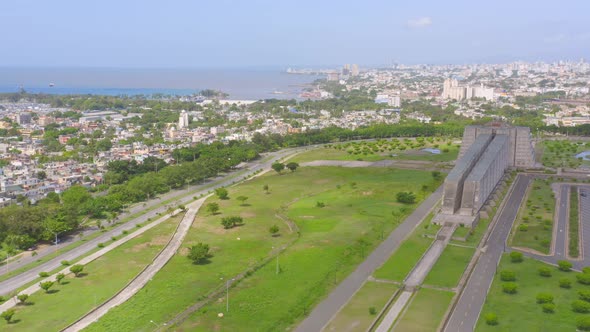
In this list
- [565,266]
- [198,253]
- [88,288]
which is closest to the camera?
[88,288]

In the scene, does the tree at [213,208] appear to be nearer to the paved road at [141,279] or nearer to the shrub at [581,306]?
the paved road at [141,279]

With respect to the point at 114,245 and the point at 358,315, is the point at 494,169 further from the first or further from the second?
the point at 114,245

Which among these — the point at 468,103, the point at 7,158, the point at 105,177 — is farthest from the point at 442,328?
the point at 468,103

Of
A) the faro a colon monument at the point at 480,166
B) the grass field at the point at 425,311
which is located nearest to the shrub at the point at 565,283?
the grass field at the point at 425,311

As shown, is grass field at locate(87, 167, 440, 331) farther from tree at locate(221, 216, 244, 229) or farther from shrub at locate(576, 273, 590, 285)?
shrub at locate(576, 273, 590, 285)

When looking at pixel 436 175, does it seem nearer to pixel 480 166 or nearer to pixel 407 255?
pixel 480 166

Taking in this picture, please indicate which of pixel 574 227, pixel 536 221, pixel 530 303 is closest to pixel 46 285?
pixel 530 303

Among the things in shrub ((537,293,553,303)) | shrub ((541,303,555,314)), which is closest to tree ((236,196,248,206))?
shrub ((537,293,553,303))
